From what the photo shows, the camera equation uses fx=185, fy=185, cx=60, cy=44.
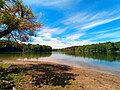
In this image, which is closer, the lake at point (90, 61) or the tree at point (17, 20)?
the tree at point (17, 20)

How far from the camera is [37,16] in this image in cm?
2438

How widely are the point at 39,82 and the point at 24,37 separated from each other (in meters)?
11.4

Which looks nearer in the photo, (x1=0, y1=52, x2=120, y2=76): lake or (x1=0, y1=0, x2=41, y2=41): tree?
(x1=0, y1=0, x2=41, y2=41): tree

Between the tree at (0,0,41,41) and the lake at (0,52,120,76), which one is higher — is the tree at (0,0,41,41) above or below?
above

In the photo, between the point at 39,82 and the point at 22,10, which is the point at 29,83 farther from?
the point at 22,10

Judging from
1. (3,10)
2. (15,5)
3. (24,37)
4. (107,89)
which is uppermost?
(15,5)

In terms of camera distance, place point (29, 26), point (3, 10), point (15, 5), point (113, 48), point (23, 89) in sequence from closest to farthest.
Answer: point (23, 89), point (3, 10), point (15, 5), point (29, 26), point (113, 48)

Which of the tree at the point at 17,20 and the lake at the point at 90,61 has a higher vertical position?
the tree at the point at 17,20

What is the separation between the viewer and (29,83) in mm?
14438

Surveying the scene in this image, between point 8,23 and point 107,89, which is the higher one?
point 8,23

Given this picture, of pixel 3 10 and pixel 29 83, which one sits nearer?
pixel 29 83

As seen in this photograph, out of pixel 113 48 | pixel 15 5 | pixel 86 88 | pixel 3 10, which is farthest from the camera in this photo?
pixel 113 48

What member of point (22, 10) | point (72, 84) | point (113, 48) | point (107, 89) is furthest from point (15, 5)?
point (113, 48)

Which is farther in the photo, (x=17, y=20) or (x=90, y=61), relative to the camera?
(x=90, y=61)
